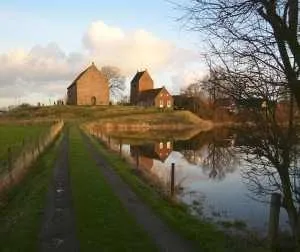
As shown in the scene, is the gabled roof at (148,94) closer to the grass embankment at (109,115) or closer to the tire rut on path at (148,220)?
the grass embankment at (109,115)

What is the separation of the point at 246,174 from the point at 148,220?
10.5 ft

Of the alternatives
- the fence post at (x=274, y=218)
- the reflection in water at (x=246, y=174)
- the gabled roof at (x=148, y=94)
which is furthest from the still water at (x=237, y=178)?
the gabled roof at (x=148, y=94)

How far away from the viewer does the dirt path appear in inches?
420

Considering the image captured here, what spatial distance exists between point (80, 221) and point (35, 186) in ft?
22.8

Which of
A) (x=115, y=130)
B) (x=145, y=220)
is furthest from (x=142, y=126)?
(x=145, y=220)

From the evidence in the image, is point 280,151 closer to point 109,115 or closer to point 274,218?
point 274,218

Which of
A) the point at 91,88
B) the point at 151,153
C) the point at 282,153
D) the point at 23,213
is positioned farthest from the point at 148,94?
the point at 282,153

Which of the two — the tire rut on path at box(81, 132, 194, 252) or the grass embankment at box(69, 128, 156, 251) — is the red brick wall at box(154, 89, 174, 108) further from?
the grass embankment at box(69, 128, 156, 251)

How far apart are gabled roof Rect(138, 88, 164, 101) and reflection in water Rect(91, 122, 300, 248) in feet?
279

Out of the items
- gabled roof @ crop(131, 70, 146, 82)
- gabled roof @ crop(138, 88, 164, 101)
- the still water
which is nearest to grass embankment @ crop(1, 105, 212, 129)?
gabled roof @ crop(138, 88, 164, 101)

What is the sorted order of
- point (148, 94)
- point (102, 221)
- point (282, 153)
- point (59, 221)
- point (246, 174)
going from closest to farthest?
point (282, 153)
point (246, 174)
point (102, 221)
point (59, 221)
point (148, 94)

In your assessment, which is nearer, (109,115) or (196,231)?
(196,231)

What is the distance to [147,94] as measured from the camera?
13312 centimetres

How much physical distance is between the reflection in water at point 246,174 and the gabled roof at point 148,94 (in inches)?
3347
